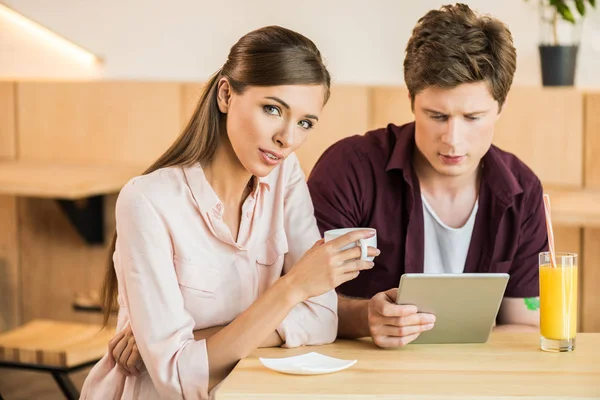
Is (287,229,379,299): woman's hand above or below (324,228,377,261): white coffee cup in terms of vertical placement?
below

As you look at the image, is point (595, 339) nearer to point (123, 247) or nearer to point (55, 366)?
point (123, 247)

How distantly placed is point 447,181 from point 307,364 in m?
0.80

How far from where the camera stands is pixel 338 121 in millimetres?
3580

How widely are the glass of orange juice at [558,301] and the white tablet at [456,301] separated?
0.26ft

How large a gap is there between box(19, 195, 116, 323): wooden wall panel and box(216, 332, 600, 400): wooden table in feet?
8.17

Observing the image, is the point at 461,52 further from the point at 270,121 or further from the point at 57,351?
the point at 57,351

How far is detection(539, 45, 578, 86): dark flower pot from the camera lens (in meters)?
3.30

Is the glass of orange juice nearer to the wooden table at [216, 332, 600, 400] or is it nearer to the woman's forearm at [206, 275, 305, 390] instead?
the wooden table at [216, 332, 600, 400]

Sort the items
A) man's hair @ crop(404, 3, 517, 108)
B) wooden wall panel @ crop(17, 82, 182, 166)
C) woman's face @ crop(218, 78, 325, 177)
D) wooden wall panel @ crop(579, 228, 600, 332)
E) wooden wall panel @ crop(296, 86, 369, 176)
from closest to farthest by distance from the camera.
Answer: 1. woman's face @ crop(218, 78, 325, 177)
2. man's hair @ crop(404, 3, 517, 108)
3. wooden wall panel @ crop(579, 228, 600, 332)
4. wooden wall panel @ crop(296, 86, 369, 176)
5. wooden wall panel @ crop(17, 82, 182, 166)

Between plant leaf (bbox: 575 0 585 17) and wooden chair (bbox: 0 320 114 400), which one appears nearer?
wooden chair (bbox: 0 320 114 400)

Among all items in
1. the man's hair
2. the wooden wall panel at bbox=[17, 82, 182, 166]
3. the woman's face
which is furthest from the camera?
the wooden wall panel at bbox=[17, 82, 182, 166]

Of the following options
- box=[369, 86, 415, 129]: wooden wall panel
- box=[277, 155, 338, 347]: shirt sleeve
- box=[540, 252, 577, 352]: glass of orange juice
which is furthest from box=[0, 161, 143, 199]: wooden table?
box=[540, 252, 577, 352]: glass of orange juice

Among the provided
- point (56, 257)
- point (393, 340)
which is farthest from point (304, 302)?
point (56, 257)

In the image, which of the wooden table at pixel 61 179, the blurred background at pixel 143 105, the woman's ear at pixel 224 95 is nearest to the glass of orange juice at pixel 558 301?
the woman's ear at pixel 224 95
